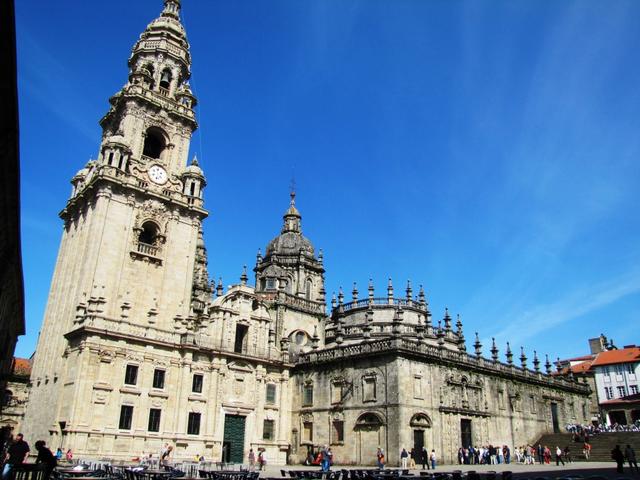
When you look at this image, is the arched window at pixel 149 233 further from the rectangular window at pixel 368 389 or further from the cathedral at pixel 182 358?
the rectangular window at pixel 368 389

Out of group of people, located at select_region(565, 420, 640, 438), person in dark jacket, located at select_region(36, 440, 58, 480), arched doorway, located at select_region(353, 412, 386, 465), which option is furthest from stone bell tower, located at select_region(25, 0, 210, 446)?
group of people, located at select_region(565, 420, 640, 438)

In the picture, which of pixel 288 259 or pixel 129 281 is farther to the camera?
pixel 288 259

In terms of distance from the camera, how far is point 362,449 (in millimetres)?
34594

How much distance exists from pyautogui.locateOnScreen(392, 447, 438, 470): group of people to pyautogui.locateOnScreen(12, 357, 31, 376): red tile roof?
4043 cm

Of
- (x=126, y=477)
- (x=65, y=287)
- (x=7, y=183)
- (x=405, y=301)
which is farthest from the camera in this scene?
(x=405, y=301)

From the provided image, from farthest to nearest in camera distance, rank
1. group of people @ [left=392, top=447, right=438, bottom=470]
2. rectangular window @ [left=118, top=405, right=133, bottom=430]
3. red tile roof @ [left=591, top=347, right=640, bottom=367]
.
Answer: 1. red tile roof @ [left=591, top=347, right=640, bottom=367]
2. group of people @ [left=392, top=447, right=438, bottom=470]
3. rectangular window @ [left=118, top=405, right=133, bottom=430]

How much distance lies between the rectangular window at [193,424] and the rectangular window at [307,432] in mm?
8424

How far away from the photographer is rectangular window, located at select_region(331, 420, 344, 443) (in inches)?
1435

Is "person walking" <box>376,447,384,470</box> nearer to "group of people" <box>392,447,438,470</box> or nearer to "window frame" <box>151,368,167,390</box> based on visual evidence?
"group of people" <box>392,447,438,470</box>

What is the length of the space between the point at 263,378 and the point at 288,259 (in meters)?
15.3

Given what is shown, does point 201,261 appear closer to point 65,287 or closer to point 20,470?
point 65,287

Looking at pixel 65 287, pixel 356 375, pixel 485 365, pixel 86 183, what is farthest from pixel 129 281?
pixel 485 365

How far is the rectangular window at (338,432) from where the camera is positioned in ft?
120

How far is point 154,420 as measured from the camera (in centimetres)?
3247
